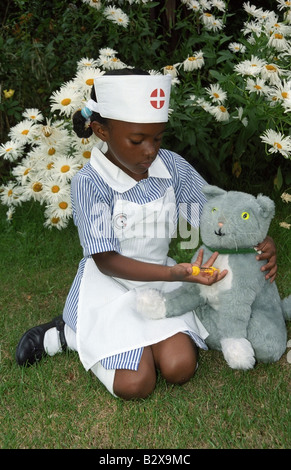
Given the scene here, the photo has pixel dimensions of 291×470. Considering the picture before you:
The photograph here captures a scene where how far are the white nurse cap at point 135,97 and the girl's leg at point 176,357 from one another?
79cm

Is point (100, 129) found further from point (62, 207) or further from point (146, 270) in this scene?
point (62, 207)

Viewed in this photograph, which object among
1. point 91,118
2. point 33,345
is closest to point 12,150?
point 91,118

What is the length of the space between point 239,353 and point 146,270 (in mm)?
427

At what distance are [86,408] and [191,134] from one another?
169 centimetres

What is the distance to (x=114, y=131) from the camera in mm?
2270

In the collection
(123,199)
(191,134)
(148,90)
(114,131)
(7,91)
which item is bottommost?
(7,91)

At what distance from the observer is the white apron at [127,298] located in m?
2.24

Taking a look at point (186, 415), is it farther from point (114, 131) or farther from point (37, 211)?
point (37, 211)

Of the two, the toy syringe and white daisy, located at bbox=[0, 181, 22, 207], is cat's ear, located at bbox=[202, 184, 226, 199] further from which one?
white daisy, located at bbox=[0, 181, 22, 207]

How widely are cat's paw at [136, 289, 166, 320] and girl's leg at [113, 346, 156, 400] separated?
0.52 ft

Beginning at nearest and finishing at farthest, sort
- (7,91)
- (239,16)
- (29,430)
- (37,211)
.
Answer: (29,430) → (37,211) → (7,91) → (239,16)

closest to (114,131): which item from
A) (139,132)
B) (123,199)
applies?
(139,132)

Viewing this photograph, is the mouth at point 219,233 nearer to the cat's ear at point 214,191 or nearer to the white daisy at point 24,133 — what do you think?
the cat's ear at point 214,191

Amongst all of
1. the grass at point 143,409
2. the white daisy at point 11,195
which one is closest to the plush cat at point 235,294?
the grass at point 143,409
